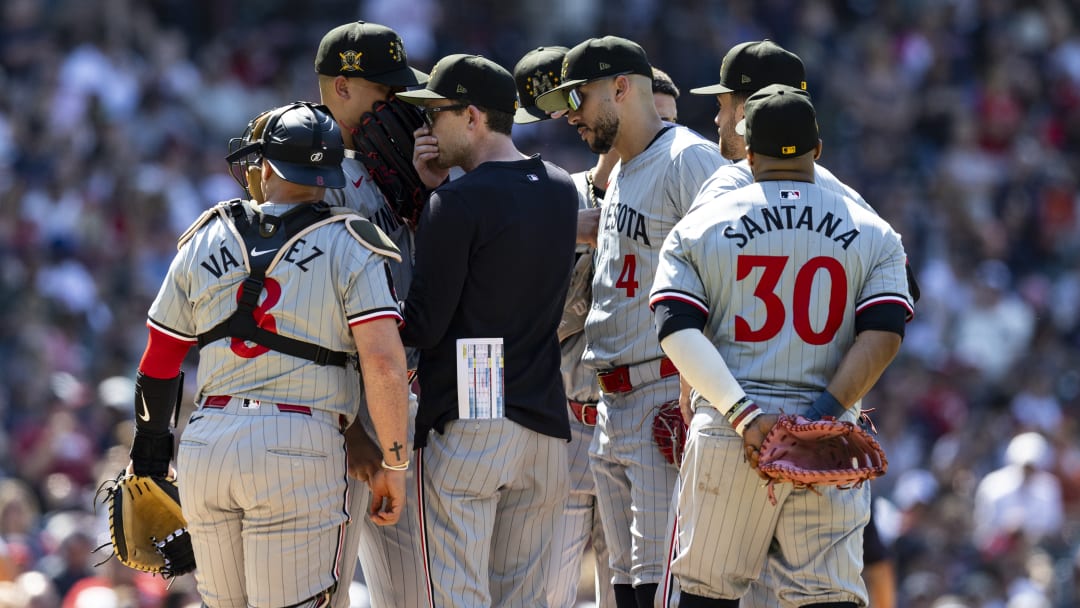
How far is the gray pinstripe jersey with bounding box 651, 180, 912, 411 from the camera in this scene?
187 inches

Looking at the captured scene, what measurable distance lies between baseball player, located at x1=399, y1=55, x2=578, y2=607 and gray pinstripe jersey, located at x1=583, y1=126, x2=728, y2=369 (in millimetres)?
412

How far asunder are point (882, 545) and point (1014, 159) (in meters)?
10.8

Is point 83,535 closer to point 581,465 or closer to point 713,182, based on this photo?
point 581,465

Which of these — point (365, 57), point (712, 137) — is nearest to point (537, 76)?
point (365, 57)

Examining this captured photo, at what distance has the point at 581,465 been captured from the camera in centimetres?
632

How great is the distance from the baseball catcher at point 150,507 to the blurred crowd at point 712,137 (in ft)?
Answer: 9.33

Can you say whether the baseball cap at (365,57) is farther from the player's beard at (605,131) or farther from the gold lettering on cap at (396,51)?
the player's beard at (605,131)

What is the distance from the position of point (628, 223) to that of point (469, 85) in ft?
2.94

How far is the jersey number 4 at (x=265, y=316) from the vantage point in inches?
192

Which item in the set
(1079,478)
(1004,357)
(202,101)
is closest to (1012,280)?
(1004,357)

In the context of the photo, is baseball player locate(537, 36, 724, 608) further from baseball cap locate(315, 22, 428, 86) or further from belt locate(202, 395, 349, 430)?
belt locate(202, 395, 349, 430)

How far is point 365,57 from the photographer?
18.6 feet

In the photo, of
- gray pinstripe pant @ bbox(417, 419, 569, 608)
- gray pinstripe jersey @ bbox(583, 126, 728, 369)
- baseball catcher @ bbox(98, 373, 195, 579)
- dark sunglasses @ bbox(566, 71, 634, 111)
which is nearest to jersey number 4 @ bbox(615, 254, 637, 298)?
gray pinstripe jersey @ bbox(583, 126, 728, 369)

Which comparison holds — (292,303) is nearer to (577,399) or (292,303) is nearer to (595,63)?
(595,63)
